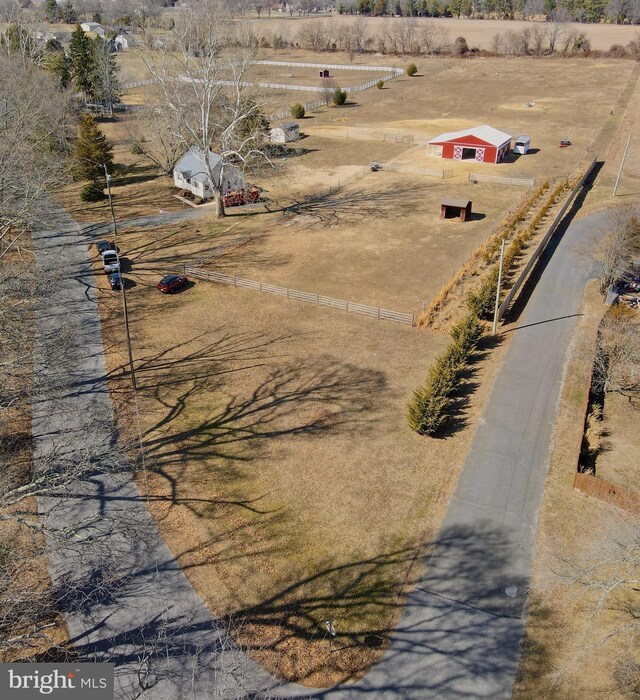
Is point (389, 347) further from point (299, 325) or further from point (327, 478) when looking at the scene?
point (327, 478)

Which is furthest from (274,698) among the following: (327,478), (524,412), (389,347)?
(389,347)

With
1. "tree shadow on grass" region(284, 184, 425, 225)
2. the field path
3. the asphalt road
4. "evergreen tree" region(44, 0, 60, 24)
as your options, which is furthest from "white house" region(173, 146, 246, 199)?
"evergreen tree" region(44, 0, 60, 24)

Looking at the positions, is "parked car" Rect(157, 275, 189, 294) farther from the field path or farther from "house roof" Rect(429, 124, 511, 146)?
"house roof" Rect(429, 124, 511, 146)

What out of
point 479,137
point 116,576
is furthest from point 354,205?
point 116,576

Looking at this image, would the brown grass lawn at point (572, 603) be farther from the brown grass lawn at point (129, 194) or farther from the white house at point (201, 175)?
the brown grass lawn at point (129, 194)

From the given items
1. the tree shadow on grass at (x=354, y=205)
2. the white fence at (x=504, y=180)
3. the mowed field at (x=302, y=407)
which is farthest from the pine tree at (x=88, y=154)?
the white fence at (x=504, y=180)
